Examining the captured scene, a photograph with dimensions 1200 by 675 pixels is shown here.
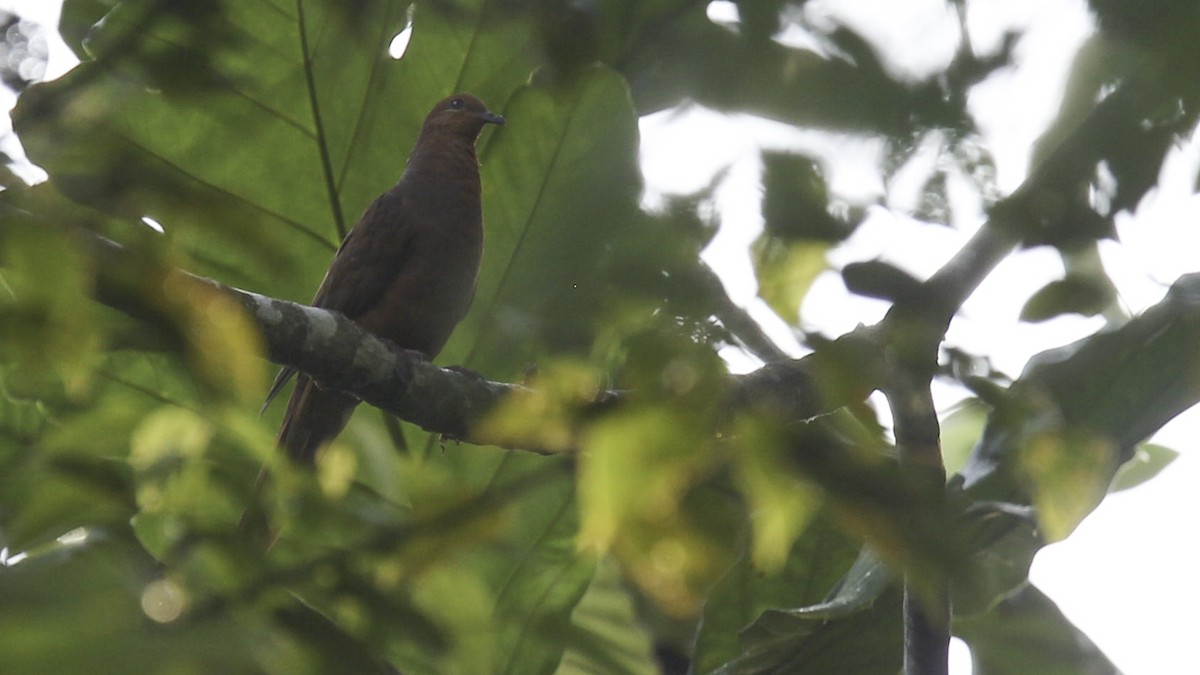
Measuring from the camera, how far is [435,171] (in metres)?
3.49

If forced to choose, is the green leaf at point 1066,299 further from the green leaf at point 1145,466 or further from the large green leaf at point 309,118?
the green leaf at point 1145,466

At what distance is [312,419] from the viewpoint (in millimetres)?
3205

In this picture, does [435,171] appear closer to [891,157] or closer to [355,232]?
[355,232]

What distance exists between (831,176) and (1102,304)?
385 millimetres

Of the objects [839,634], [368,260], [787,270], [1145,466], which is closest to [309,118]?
[368,260]

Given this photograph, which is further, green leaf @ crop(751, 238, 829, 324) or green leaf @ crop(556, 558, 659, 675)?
green leaf @ crop(556, 558, 659, 675)

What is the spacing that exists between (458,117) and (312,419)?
0.92 metres

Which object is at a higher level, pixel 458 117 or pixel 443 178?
pixel 458 117

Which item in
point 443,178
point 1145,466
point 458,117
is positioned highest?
point 1145,466

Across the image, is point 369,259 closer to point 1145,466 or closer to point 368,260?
point 368,260

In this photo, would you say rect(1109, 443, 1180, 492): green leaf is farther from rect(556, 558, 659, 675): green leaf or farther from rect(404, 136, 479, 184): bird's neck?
rect(404, 136, 479, 184): bird's neck

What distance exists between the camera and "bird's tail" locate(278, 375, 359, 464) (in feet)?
10.4

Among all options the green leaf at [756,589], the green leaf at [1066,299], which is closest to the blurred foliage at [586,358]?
the green leaf at [1066,299]

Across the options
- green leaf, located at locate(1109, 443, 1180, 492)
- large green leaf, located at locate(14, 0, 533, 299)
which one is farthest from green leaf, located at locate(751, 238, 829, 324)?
green leaf, located at locate(1109, 443, 1180, 492)
